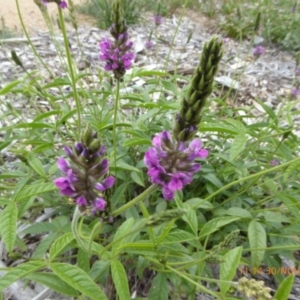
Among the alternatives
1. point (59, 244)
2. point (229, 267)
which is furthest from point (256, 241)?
point (59, 244)

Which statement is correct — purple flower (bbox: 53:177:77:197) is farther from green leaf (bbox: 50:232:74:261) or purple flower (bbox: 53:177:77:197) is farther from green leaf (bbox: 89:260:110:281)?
green leaf (bbox: 89:260:110:281)

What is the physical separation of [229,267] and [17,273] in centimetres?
92

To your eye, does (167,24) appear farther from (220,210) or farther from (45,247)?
(45,247)

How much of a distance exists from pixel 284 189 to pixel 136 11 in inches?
213

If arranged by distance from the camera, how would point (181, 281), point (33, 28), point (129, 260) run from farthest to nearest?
point (33, 28) → point (129, 260) → point (181, 281)

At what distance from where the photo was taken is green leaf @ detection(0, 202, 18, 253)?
1.74 m

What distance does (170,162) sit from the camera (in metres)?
1.36

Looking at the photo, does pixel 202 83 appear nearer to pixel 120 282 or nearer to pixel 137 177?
pixel 120 282

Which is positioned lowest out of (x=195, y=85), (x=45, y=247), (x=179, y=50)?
(x=179, y=50)

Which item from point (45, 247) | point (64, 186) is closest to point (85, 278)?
point (64, 186)

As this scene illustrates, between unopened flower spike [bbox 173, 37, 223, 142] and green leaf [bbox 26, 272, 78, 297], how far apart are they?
0.99 m

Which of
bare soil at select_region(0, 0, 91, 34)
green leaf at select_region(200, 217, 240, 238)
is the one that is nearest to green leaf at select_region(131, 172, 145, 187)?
green leaf at select_region(200, 217, 240, 238)

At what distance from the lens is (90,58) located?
5.33m

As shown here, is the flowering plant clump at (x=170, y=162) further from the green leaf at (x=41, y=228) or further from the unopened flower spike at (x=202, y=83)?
the green leaf at (x=41, y=228)
